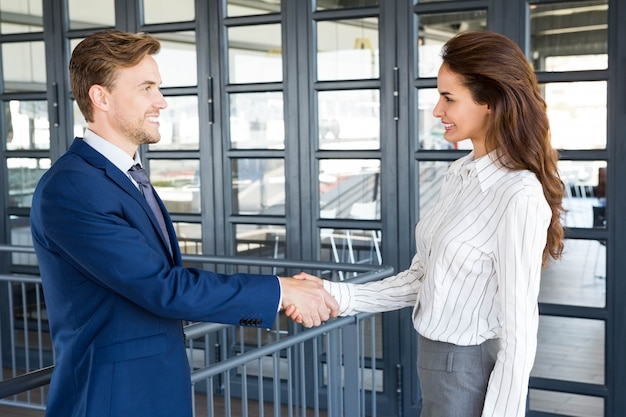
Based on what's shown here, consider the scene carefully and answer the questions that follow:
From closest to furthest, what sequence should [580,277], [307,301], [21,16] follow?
[307,301], [580,277], [21,16]

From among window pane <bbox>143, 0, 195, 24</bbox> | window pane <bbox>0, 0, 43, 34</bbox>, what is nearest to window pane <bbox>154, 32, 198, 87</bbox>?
window pane <bbox>143, 0, 195, 24</bbox>

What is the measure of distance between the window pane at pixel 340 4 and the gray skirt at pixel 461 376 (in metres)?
2.99

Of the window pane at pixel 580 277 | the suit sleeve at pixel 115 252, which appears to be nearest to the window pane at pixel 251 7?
→ the window pane at pixel 580 277

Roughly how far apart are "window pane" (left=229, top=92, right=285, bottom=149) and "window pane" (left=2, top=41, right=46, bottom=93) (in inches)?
54.1

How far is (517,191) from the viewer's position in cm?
198

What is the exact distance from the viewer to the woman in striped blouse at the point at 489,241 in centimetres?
195

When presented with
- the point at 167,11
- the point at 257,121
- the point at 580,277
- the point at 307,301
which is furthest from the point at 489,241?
the point at 167,11

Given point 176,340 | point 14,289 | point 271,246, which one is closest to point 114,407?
point 176,340

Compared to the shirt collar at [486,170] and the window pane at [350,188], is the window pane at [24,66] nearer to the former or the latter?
the window pane at [350,188]

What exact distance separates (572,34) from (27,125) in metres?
3.39

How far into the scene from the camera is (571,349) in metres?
4.49

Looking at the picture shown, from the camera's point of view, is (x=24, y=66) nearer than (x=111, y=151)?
No

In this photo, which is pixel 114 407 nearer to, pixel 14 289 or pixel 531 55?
Result: pixel 531 55

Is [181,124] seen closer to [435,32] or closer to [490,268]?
[435,32]
